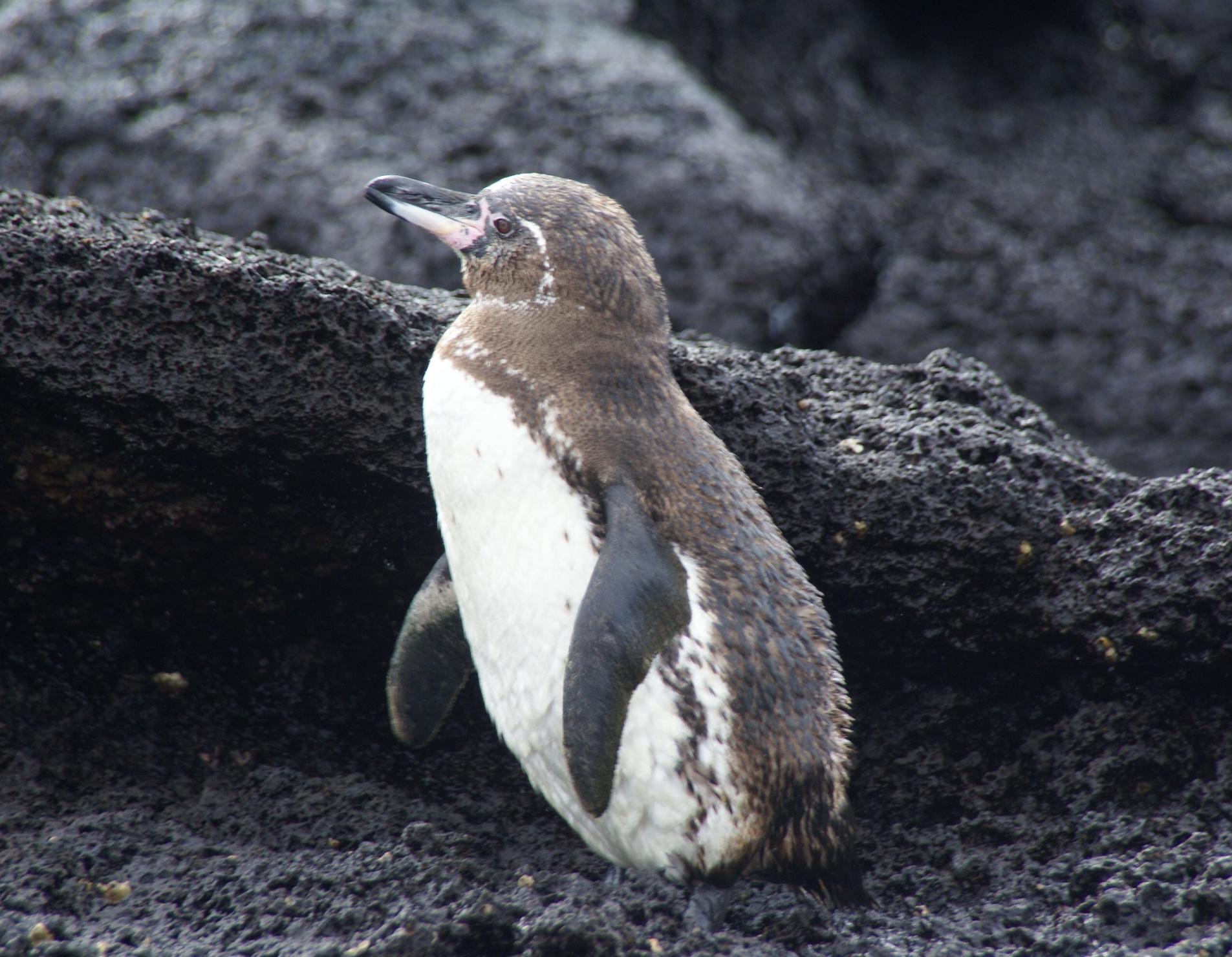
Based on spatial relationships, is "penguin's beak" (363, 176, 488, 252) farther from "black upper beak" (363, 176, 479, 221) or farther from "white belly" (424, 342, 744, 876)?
"white belly" (424, 342, 744, 876)

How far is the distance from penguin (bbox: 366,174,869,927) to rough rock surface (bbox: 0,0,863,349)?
216cm

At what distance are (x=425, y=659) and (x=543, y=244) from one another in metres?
1.10

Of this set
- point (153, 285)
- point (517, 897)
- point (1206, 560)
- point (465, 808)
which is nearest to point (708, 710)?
point (517, 897)

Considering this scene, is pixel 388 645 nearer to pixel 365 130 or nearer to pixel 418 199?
pixel 418 199

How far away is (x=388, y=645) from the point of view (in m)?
2.79

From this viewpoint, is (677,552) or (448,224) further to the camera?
(448,224)

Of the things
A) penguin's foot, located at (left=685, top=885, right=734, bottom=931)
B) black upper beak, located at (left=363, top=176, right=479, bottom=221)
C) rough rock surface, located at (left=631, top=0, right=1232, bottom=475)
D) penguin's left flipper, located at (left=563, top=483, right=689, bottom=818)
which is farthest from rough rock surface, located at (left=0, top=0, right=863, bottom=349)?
penguin's foot, located at (left=685, top=885, right=734, bottom=931)

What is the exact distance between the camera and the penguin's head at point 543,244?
2453 millimetres

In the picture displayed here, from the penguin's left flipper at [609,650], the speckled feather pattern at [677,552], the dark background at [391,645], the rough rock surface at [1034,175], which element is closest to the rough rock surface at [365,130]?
the rough rock surface at [1034,175]

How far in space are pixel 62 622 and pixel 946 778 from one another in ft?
7.72

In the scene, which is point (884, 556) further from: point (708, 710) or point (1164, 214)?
point (1164, 214)

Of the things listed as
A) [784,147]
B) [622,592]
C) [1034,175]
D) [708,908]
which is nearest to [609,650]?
[622,592]

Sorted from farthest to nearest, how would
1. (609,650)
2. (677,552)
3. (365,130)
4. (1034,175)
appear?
(1034,175), (365,130), (677,552), (609,650)

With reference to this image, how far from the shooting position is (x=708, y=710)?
82.7 inches
